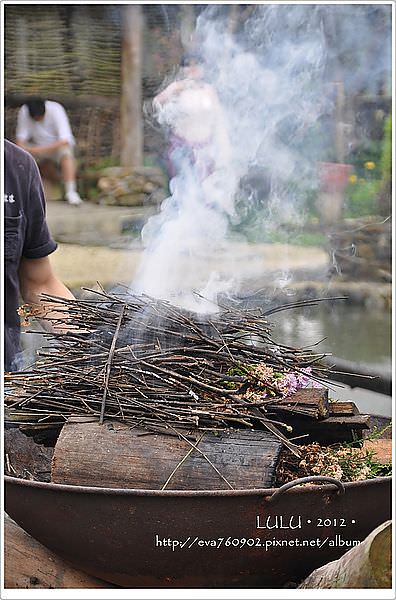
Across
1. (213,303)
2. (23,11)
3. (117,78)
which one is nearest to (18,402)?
(213,303)

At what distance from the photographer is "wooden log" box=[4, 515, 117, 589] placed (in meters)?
1.99

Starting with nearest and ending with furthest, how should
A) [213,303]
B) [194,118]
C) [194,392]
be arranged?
[194,392], [213,303], [194,118]

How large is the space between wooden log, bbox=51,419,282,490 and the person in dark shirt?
2.19 ft

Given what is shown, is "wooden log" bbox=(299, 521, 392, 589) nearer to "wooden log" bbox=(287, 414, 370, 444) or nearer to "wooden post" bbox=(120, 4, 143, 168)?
"wooden log" bbox=(287, 414, 370, 444)

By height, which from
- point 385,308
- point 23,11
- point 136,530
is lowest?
point 385,308

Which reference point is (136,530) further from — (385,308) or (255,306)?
(385,308)

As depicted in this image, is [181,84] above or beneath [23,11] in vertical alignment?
beneath

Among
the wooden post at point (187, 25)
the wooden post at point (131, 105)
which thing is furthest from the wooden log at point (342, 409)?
the wooden post at point (131, 105)

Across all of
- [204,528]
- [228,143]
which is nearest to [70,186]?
[228,143]

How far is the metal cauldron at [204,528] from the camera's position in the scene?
1.73 meters

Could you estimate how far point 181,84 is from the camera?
2611 millimetres

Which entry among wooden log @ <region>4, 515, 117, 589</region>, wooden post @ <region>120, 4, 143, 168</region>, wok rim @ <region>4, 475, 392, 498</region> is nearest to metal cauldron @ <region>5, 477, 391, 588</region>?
wok rim @ <region>4, 475, 392, 498</region>

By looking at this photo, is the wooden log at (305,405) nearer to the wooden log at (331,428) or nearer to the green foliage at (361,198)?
the wooden log at (331,428)

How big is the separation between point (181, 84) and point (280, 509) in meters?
1.47
